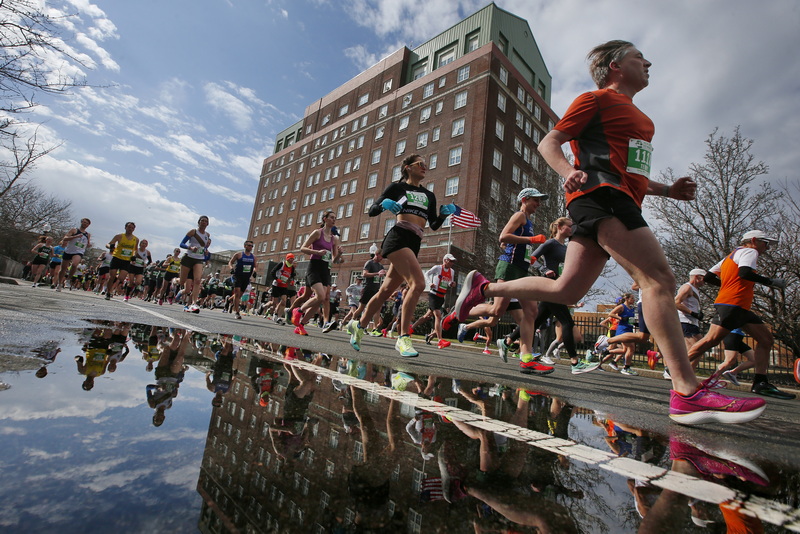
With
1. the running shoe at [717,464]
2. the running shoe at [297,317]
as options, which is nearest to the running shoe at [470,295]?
the running shoe at [717,464]

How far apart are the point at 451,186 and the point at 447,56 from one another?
1476cm

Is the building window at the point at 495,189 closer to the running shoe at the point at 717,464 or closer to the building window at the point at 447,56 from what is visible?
the building window at the point at 447,56

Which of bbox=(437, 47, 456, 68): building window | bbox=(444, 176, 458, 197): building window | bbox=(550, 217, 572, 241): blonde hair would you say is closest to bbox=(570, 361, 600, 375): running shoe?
bbox=(550, 217, 572, 241): blonde hair

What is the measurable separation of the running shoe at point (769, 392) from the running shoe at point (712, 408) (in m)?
5.22

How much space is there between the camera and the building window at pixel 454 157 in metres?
34.2

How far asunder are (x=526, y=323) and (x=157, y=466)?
4.73m

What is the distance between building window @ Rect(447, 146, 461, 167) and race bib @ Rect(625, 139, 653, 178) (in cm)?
3262

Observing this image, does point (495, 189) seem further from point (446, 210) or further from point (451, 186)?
point (446, 210)

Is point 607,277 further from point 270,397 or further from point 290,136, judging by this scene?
point 290,136

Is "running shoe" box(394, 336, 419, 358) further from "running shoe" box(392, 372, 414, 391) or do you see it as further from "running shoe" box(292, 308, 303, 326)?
"running shoe" box(292, 308, 303, 326)

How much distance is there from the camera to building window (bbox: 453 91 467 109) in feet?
116

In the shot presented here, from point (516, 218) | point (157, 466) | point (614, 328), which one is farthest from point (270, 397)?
point (614, 328)

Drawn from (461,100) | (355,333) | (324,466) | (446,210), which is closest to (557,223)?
(446,210)

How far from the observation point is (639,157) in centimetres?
253
